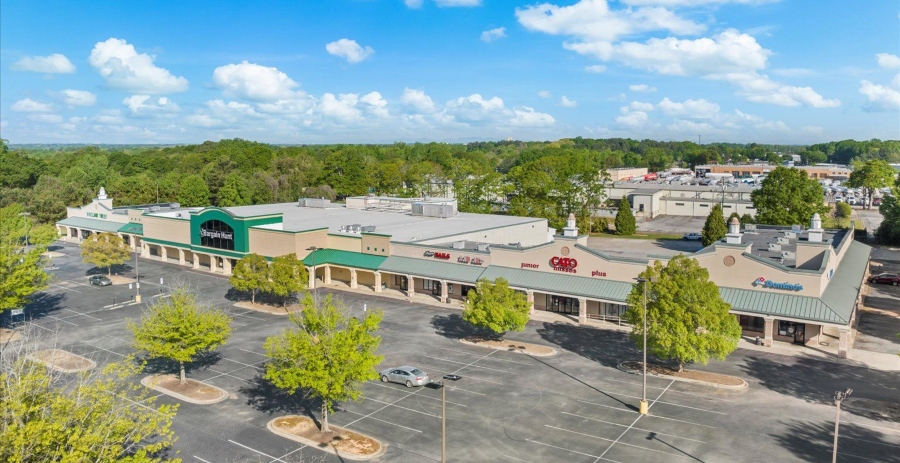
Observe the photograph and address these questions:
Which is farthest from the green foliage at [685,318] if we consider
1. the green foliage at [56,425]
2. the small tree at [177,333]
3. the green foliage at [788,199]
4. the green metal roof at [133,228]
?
the green metal roof at [133,228]

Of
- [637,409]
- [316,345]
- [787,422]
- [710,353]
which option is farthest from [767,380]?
[316,345]

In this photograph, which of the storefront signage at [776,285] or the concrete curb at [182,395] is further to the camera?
the storefront signage at [776,285]

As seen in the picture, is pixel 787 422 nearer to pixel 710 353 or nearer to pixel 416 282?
pixel 710 353

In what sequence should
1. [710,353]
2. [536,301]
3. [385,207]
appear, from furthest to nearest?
1. [385,207]
2. [536,301]
3. [710,353]

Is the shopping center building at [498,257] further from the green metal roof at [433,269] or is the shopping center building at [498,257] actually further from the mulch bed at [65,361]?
the mulch bed at [65,361]

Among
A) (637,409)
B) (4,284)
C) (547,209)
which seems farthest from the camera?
(547,209)

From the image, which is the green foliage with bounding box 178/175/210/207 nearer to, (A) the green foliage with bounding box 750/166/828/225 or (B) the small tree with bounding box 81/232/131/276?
(B) the small tree with bounding box 81/232/131/276

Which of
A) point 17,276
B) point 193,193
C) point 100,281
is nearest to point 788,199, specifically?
point 100,281
